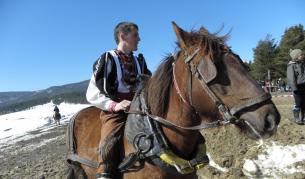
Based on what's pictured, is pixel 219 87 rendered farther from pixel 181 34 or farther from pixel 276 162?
pixel 276 162

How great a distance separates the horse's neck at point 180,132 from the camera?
3.59 metres

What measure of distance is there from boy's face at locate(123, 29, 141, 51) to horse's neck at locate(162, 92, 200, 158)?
3.13 ft

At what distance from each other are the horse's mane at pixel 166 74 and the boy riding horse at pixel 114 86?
0.35 meters

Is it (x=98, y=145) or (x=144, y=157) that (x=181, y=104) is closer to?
(x=144, y=157)

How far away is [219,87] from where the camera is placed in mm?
3213

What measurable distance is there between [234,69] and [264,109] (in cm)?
41

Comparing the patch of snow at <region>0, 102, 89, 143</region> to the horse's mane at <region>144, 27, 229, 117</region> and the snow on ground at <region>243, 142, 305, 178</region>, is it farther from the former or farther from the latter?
the horse's mane at <region>144, 27, 229, 117</region>

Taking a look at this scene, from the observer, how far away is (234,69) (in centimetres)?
320

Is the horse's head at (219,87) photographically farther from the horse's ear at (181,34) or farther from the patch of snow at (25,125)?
the patch of snow at (25,125)

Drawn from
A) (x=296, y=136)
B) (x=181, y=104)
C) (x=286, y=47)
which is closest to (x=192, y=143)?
(x=181, y=104)

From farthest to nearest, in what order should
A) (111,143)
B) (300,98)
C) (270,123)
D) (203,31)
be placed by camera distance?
(300,98) < (111,143) < (203,31) < (270,123)

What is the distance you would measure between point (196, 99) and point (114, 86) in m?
1.25

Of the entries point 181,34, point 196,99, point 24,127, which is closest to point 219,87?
point 196,99

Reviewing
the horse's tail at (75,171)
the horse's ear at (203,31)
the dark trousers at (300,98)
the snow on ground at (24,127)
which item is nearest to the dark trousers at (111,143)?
the horse's tail at (75,171)
